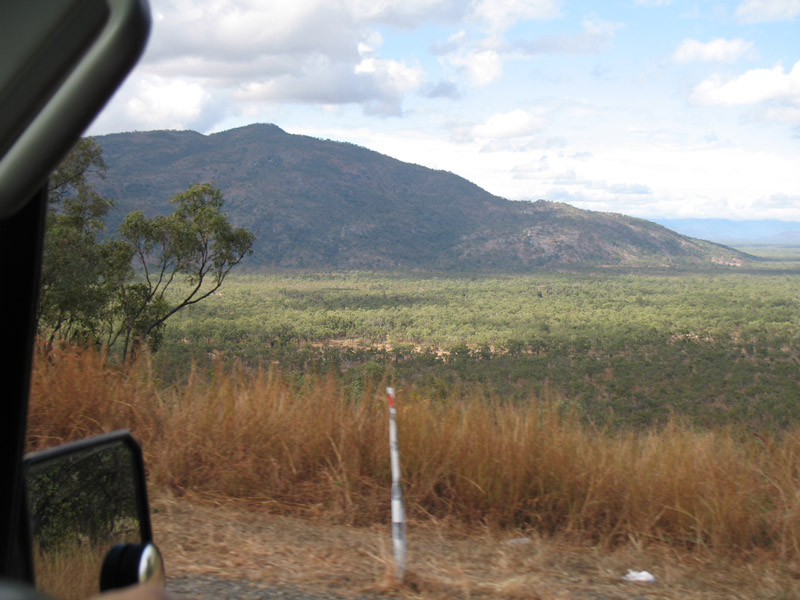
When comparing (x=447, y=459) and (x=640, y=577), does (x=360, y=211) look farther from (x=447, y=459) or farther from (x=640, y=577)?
(x=640, y=577)

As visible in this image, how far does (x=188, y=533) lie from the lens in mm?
4145

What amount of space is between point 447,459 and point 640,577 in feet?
5.13

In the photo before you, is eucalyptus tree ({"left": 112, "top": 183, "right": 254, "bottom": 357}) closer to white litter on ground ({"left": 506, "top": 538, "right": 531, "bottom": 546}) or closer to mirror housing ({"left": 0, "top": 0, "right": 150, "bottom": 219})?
white litter on ground ({"left": 506, "top": 538, "right": 531, "bottom": 546})

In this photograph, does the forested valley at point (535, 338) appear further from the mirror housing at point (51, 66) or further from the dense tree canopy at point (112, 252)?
the mirror housing at point (51, 66)

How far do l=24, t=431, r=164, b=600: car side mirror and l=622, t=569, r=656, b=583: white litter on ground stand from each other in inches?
129

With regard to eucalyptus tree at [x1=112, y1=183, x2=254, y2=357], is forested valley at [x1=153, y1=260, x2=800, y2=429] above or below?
below

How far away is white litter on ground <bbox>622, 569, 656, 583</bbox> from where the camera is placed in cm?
394

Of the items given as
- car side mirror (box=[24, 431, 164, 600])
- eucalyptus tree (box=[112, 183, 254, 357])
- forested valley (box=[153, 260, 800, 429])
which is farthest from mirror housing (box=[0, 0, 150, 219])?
eucalyptus tree (box=[112, 183, 254, 357])

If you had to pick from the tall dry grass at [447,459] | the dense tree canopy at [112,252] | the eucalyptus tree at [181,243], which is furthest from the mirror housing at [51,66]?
the eucalyptus tree at [181,243]

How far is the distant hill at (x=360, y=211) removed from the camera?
107m

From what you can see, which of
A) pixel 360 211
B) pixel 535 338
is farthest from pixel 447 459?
pixel 360 211

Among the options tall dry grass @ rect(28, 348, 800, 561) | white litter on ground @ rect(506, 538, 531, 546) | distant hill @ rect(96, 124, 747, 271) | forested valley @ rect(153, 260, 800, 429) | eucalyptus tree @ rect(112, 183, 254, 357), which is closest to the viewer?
white litter on ground @ rect(506, 538, 531, 546)

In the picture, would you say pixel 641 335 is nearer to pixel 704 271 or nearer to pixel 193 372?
pixel 193 372

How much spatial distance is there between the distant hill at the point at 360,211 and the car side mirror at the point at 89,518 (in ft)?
312
